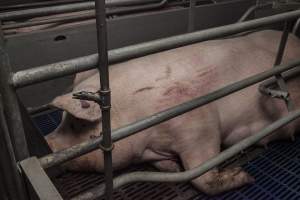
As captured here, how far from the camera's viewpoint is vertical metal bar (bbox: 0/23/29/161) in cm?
67

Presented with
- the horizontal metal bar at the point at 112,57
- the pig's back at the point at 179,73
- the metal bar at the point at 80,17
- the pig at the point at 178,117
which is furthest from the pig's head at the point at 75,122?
the metal bar at the point at 80,17

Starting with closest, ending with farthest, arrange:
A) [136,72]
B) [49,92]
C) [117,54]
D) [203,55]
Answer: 1. [117,54]
2. [136,72]
3. [203,55]
4. [49,92]

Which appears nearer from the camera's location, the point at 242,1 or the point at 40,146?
the point at 40,146

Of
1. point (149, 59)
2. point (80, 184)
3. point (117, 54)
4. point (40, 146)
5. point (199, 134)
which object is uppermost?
point (117, 54)

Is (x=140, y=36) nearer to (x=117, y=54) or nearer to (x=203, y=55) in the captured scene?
(x=203, y=55)

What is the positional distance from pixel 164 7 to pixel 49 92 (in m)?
1.21

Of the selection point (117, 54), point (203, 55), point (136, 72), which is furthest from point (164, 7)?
point (117, 54)

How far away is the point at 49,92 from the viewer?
6.76ft

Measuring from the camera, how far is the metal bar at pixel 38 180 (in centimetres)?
71

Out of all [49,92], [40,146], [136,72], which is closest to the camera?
[40,146]

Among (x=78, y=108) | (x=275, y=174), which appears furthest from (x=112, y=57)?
(x=275, y=174)

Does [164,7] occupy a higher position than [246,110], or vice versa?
→ [164,7]

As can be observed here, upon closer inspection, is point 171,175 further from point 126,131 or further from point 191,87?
point 191,87

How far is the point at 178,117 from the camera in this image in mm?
1418
